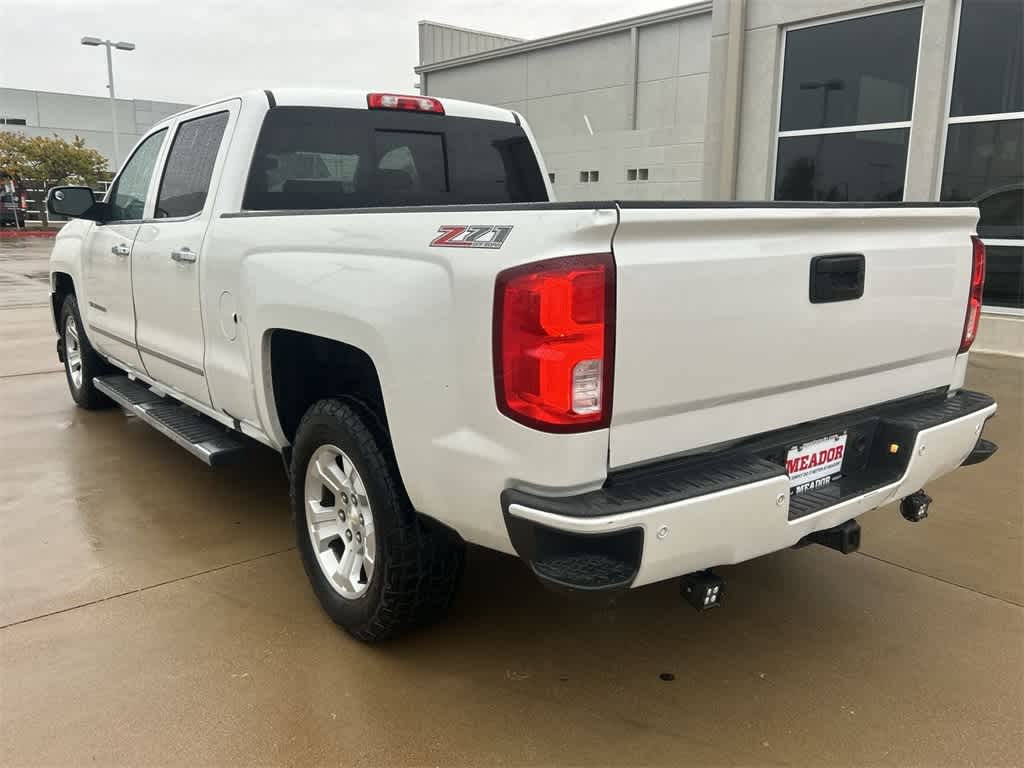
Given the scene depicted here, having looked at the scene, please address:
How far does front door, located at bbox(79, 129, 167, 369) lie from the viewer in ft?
14.9

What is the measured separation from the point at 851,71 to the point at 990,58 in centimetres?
151

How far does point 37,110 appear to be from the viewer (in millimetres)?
48188

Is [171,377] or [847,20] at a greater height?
[847,20]

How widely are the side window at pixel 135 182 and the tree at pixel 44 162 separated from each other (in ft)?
119

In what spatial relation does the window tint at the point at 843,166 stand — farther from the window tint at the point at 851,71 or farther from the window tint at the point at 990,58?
the window tint at the point at 990,58

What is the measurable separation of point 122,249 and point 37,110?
2081 inches

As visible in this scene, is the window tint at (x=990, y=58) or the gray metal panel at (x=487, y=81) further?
the gray metal panel at (x=487, y=81)

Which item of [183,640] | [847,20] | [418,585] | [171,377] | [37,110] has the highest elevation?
[37,110]

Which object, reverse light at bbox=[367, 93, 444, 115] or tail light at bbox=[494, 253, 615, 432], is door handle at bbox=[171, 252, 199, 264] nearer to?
reverse light at bbox=[367, 93, 444, 115]

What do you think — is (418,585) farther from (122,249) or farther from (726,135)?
(726,135)

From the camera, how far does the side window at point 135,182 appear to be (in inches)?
180

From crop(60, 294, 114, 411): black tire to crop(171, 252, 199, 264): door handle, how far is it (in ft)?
7.55

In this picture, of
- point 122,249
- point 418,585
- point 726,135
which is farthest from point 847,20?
point 418,585

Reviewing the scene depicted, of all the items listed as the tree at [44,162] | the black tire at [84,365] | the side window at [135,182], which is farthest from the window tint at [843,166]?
the tree at [44,162]
